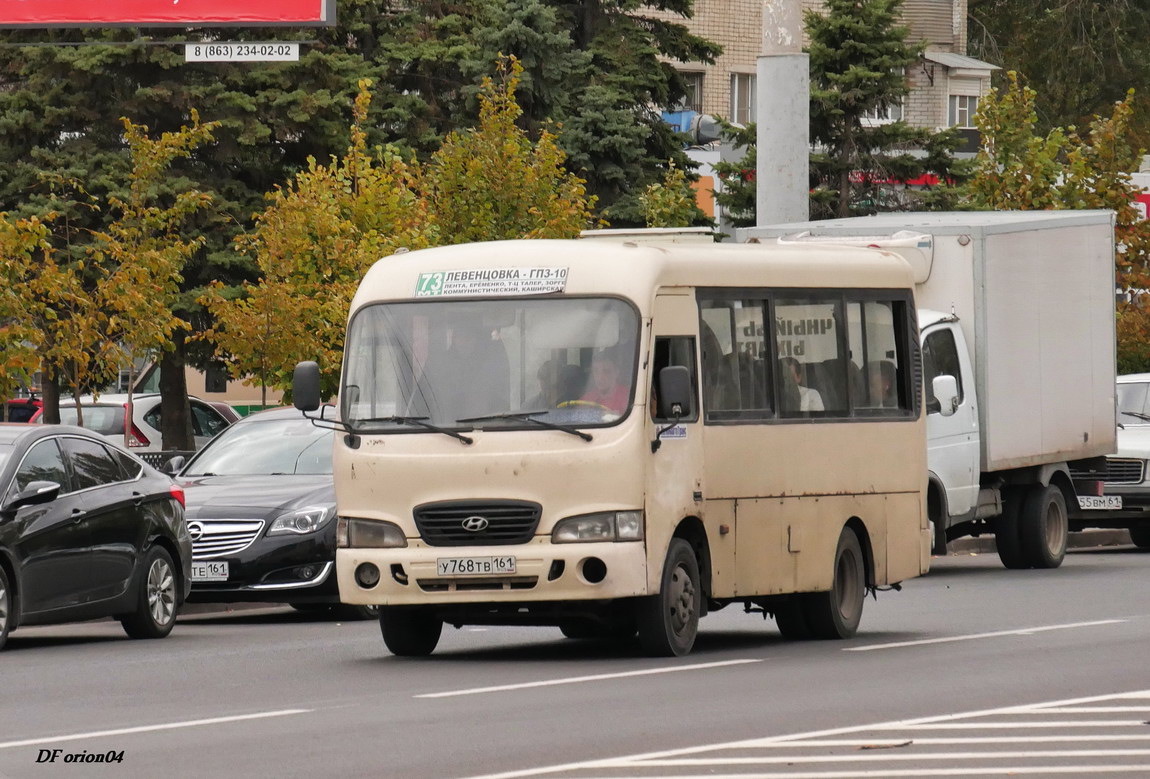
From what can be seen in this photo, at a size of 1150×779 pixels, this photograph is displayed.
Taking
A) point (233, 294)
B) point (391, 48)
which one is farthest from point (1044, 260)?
point (391, 48)

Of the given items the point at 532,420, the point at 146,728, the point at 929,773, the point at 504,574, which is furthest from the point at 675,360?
the point at 929,773

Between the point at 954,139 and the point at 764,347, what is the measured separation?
31281mm

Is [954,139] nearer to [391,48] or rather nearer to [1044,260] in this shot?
[391,48]

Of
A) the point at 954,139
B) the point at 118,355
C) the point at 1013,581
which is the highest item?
the point at 954,139

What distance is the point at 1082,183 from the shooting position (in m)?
43.8

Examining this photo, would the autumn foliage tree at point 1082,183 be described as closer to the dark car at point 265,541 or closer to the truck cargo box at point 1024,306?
the truck cargo box at point 1024,306

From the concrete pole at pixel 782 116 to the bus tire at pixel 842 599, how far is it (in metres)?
11.7

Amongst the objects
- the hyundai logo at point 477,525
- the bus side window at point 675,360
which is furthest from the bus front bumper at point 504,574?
the bus side window at point 675,360

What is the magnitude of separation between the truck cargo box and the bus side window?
8390 millimetres

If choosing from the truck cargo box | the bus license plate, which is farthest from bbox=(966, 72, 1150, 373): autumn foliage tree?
the bus license plate

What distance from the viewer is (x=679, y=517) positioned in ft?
47.1

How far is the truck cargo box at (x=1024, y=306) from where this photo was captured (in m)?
22.9

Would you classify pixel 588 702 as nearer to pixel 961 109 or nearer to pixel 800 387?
pixel 800 387

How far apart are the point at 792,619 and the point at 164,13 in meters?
11.4
